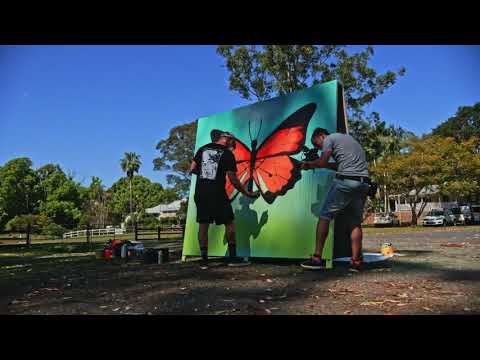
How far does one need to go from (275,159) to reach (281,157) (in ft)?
0.50

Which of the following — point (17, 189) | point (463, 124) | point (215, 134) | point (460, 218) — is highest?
point (463, 124)

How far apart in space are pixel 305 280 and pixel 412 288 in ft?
3.93

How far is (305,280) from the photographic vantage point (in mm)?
4543

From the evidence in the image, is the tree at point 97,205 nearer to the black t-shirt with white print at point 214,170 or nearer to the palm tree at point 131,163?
the palm tree at point 131,163

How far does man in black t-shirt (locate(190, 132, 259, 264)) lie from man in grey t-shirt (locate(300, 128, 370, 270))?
1.76 m

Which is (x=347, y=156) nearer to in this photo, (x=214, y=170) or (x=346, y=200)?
(x=346, y=200)

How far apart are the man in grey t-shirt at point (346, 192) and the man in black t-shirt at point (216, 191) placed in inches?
69.2

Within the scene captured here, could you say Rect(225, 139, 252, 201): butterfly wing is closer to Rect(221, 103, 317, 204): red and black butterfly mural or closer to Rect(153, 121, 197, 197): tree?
Rect(221, 103, 317, 204): red and black butterfly mural


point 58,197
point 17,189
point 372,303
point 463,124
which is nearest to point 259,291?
point 372,303

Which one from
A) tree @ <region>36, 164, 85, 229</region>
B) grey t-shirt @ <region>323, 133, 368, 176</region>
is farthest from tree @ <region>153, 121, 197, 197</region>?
grey t-shirt @ <region>323, 133, 368, 176</region>

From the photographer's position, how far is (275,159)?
21.8 ft

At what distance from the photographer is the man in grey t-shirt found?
519cm
